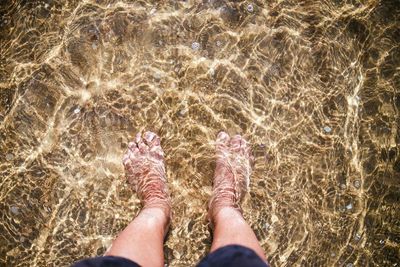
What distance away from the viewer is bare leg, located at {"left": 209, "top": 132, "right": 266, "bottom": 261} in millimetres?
3391

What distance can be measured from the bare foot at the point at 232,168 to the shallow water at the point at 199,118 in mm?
101

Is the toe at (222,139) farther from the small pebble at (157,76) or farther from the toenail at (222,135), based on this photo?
the small pebble at (157,76)

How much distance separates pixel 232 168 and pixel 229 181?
0.14 m

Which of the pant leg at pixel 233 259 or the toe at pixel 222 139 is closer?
the pant leg at pixel 233 259

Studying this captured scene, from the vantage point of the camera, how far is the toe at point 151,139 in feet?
12.3

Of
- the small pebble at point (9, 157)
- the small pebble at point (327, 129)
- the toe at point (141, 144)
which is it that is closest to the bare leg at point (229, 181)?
the toe at point (141, 144)

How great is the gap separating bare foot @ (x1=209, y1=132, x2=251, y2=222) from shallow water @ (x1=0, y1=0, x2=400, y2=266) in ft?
0.33

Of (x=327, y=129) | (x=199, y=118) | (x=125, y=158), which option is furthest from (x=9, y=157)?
(x=327, y=129)

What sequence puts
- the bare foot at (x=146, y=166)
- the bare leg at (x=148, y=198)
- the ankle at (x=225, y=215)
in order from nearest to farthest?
the bare leg at (x=148, y=198) → the ankle at (x=225, y=215) → the bare foot at (x=146, y=166)

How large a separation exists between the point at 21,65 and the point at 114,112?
3.52ft

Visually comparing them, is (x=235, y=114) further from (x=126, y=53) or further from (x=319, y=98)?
(x=126, y=53)

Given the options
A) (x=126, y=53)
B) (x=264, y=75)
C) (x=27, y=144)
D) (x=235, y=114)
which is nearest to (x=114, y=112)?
(x=126, y=53)

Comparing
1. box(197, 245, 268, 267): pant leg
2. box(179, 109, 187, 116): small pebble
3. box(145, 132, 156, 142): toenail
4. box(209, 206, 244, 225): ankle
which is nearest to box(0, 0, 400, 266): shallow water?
box(179, 109, 187, 116): small pebble

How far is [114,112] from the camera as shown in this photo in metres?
3.77
